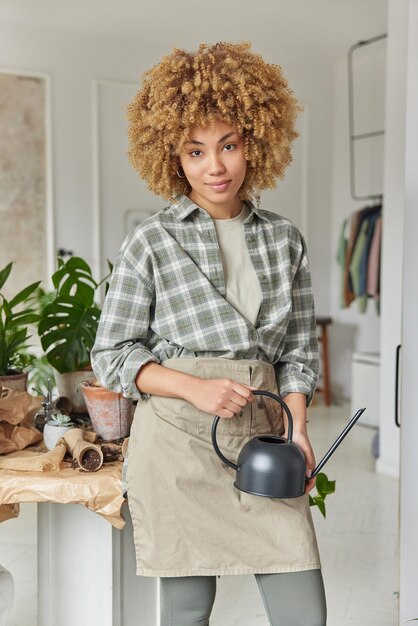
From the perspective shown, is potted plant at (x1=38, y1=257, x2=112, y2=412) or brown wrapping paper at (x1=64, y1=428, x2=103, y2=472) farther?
potted plant at (x1=38, y1=257, x2=112, y2=412)

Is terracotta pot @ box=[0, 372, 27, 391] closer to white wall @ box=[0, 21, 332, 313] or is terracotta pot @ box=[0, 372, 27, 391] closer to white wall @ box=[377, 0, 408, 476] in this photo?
white wall @ box=[377, 0, 408, 476]

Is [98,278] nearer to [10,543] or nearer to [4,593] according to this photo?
[10,543]

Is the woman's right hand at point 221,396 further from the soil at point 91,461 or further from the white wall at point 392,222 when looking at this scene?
the white wall at point 392,222

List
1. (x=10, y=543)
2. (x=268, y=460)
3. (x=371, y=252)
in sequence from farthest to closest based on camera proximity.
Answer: (x=371, y=252), (x=10, y=543), (x=268, y=460)

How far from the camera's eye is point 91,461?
186 centimetres

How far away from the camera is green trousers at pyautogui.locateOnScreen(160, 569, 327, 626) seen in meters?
1.57

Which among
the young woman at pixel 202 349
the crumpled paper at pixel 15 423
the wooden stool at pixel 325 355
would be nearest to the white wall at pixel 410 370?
the young woman at pixel 202 349

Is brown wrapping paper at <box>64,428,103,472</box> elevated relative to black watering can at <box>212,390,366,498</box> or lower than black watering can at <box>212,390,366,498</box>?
lower

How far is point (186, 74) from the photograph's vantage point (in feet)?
5.29

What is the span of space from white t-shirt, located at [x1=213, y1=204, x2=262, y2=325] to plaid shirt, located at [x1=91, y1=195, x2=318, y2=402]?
0.02 m

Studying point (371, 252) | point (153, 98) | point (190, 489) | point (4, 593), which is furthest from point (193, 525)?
point (371, 252)

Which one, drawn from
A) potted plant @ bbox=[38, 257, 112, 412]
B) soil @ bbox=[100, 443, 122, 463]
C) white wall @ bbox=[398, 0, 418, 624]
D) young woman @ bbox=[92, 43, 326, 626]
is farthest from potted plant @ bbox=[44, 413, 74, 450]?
white wall @ bbox=[398, 0, 418, 624]

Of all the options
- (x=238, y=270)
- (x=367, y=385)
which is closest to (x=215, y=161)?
(x=238, y=270)

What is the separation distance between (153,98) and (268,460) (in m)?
0.75
